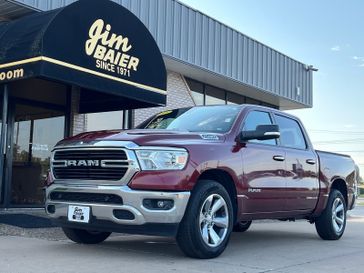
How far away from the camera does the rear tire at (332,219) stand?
8.59 meters

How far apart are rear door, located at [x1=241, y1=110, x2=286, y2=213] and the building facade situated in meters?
4.55

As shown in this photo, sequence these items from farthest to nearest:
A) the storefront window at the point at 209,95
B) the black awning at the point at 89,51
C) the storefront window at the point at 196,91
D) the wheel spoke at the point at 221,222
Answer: the storefront window at the point at 209,95, the storefront window at the point at 196,91, the black awning at the point at 89,51, the wheel spoke at the point at 221,222

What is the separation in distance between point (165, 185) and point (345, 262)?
2.53 metres

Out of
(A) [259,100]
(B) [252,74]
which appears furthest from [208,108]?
(A) [259,100]

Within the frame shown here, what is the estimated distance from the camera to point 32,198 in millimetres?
12102

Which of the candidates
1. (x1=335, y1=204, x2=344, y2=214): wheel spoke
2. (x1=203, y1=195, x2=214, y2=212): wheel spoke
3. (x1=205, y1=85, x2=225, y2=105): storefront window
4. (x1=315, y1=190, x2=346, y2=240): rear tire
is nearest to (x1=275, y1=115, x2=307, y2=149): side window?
(x1=315, y1=190, x2=346, y2=240): rear tire

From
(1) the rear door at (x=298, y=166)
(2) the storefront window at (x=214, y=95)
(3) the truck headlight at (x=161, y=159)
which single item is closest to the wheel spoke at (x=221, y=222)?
(3) the truck headlight at (x=161, y=159)

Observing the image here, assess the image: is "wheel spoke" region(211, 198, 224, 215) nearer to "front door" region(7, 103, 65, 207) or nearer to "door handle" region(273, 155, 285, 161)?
"door handle" region(273, 155, 285, 161)

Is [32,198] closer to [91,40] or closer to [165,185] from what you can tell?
[91,40]

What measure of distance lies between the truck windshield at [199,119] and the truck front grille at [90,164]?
4.35 ft

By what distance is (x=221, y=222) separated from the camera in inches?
240

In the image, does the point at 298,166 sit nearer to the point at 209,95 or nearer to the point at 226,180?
the point at 226,180

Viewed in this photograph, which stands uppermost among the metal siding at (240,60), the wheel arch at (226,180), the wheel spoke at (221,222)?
the metal siding at (240,60)

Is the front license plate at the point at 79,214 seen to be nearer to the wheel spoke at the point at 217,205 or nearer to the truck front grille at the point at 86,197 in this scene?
the truck front grille at the point at 86,197
